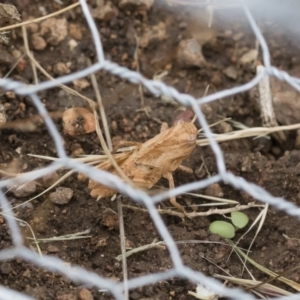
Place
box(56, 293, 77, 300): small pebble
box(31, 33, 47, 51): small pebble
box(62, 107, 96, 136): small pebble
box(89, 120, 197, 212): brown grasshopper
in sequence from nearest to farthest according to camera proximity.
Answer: box(56, 293, 77, 300): small pebble
box(89, 120, 197, 212): brown grasshopper
box(62, 107, 96, 136): small pebble
box(31, 33, 47, 51): small pebble

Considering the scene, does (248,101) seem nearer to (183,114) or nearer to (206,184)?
(183,114)

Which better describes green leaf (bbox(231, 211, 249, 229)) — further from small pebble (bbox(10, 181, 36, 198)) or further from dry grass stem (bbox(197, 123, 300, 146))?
small pebble (bbox(10, 181, 36, 198))

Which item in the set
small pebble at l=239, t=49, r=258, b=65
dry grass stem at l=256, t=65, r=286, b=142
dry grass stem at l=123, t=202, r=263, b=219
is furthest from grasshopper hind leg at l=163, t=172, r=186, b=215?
small pebble at l=239, t=49, r=258, b=65

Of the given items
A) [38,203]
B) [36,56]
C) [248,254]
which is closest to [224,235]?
[248,254]

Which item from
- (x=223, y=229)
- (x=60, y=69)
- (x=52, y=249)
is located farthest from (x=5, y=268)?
Answer: (x=60, y=69)

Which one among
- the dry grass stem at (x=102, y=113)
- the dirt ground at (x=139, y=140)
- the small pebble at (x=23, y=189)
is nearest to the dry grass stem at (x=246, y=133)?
the dirt ground at (x=139, y=140)

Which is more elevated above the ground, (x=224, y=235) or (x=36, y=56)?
(x=36, y=56)
